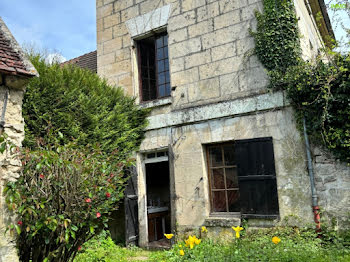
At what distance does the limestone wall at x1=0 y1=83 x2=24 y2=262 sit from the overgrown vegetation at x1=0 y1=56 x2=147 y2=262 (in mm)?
107

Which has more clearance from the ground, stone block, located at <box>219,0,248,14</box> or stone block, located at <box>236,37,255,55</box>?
stone block, located at <box>219,0,248,14</box>

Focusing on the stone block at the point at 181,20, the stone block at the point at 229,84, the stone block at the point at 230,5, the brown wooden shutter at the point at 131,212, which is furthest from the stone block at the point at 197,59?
the brown wooden shutter at the point at 131,212

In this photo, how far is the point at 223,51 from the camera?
652 cm

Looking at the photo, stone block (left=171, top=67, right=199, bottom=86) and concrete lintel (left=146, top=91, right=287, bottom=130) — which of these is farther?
stone block (left=171, top=67, right=199, bottom=86)

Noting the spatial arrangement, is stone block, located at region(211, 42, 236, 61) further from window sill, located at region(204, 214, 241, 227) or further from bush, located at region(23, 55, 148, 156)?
window sill, located at region(204, 214, 241, 227)

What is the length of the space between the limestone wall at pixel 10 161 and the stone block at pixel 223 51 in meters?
4.06

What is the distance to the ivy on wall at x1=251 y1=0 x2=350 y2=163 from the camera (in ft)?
16.5

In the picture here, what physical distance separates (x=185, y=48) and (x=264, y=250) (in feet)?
15.2

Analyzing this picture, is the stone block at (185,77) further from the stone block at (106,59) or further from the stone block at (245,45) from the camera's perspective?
the stone block at (106,59)

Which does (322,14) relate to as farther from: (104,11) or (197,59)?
(104,11)

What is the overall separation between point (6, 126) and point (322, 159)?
16.5 ft

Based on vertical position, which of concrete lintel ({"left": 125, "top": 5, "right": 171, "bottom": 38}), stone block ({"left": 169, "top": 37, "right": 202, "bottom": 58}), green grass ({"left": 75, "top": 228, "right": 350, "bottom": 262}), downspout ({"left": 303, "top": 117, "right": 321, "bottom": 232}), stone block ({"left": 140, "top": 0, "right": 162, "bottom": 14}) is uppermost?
stone block ({"left": 140, "top": 0, "right": 162, "bottom": 14})

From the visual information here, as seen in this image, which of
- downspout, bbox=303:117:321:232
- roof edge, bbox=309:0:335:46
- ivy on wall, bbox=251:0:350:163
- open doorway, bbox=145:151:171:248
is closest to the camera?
ivy on wall, bbox=251:0:350:163

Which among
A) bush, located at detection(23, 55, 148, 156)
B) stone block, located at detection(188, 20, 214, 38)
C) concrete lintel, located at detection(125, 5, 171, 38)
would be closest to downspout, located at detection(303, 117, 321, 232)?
stone block, located at detection(188, 20, 214, 38)
